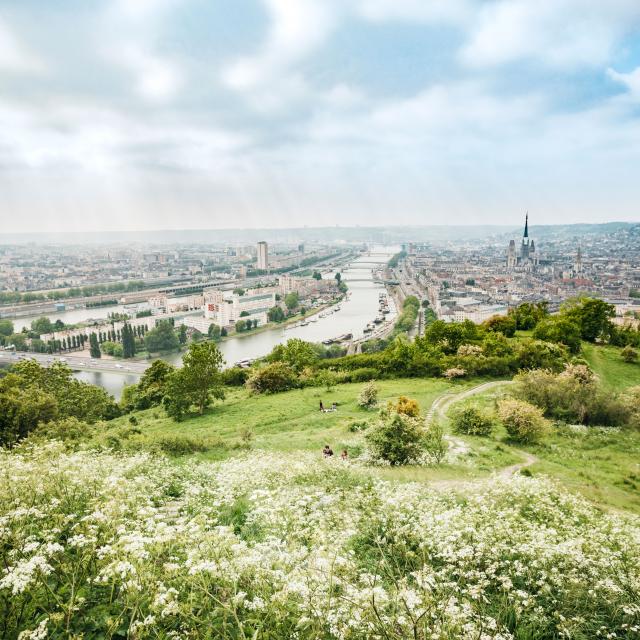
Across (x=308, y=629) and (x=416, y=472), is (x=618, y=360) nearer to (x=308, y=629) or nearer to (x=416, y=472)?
(x=416, y=472)

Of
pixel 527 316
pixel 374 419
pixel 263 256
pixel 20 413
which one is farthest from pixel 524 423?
pixel 263 256

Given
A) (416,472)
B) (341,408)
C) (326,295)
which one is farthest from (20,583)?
(326,295)

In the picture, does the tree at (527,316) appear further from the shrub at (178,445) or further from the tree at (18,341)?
the tree at (18,341)

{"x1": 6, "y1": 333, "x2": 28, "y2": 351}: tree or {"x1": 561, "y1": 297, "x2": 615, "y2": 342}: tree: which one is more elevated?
{"x1": 561, "y1": 297, "x2": 615, "y2": 342}: tree

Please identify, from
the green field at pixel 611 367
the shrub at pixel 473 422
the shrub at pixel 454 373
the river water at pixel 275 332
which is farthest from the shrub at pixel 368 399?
the river water at pixel 275 332

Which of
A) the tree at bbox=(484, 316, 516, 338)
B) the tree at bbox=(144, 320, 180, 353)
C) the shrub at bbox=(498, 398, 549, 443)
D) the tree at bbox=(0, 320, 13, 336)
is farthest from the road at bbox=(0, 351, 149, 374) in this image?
the shrub at bbox=(498, 398, 549, 443)

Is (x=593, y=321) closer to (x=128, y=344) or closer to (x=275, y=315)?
(x=128, y=344)

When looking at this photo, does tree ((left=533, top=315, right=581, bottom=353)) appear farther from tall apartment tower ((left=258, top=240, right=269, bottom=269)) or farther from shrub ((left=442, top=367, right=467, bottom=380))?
tall apartment tower ((left=258, top=240, right=269, bottom=269))
